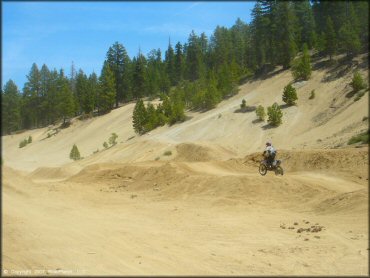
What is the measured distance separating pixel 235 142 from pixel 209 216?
25853mm

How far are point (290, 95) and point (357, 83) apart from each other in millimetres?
7801

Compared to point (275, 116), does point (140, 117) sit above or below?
above

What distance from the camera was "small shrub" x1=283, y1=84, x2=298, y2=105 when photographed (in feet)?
147

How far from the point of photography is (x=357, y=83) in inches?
1516

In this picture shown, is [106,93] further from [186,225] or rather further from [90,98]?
[186,225]

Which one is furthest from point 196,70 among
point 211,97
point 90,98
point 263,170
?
point 263,170

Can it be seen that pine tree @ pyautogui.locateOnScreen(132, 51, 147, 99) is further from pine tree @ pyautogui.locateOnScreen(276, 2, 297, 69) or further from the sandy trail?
the sandy trail

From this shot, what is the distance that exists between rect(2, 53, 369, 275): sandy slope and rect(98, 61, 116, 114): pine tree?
29888mm

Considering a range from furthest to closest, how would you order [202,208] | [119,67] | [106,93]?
[119,67] → [106,93] → [202,208]

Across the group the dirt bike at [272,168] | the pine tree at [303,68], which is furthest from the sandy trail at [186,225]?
the pine tree at [303,68]

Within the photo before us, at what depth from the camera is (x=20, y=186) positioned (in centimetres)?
657

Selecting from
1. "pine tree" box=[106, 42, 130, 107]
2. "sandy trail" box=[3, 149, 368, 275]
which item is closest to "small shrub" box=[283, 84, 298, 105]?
"sandy trail" box=[3, 149, 368, 275]

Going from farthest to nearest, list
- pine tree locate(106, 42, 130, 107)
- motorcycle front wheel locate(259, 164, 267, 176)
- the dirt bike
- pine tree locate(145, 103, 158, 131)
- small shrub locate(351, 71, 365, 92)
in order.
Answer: pine tree locate(106, 42, 130, 107), pine tree locate(145, 103, 158, 131), small shrub locate(351, 71, 365, 92), motorcycle front wheel locate(259, 164, 267, 176), the dirt bike

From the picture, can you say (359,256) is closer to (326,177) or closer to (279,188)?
(279,188)
